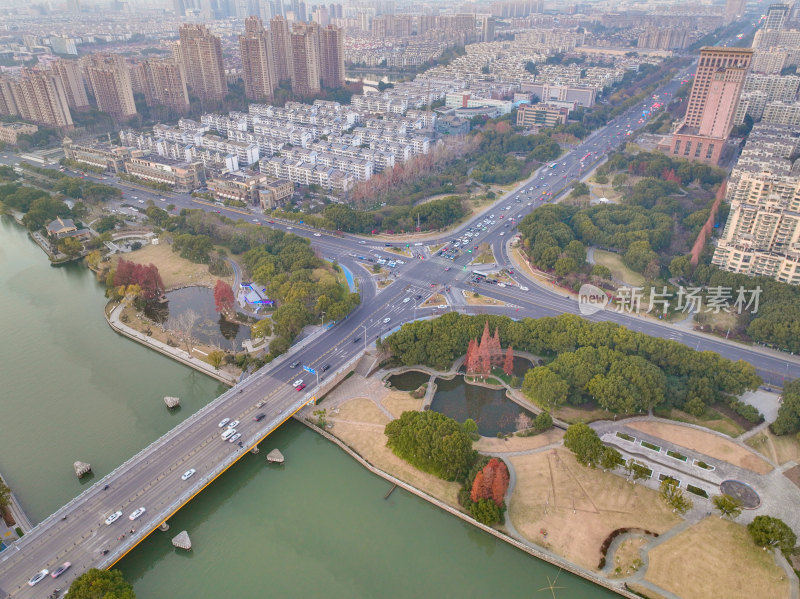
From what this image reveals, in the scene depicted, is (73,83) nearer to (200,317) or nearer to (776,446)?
(200,317)

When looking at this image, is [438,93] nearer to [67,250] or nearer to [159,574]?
[67,250]

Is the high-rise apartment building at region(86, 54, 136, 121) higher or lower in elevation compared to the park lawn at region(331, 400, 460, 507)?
higher

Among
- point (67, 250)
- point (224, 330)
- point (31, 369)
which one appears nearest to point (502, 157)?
point (224, 330)

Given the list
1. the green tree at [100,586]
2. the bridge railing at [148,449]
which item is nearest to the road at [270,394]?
the bridge railing at [148,449]

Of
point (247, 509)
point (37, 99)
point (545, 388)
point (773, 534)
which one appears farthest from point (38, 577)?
point (37, 99)

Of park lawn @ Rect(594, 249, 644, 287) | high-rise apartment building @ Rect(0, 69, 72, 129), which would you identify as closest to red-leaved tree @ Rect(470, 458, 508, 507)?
park lawn @ Rect(594, 249, 644, 287)

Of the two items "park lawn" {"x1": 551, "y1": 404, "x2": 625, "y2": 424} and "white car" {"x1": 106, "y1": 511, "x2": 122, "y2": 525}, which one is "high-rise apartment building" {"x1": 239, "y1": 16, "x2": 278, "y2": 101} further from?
"white car" {"x1": 106, "y1": 511, "x2": 122, "y2": 525}
